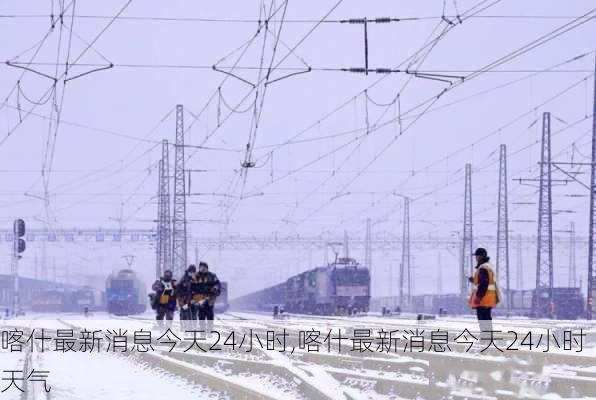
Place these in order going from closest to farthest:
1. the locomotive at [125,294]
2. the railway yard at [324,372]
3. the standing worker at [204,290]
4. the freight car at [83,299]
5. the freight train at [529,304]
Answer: the railway yard at [324,372] < the standing worker at [204,290] < the freight train at [529,304] < the locomotive at [125,294] < the freight car at [83,299]

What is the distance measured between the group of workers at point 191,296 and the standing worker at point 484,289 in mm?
6906

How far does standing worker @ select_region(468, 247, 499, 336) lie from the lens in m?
14.5

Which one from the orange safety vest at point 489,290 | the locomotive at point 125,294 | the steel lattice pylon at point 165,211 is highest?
the steel lattice pylon at point 165,211

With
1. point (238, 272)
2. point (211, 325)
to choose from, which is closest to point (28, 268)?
point (238, 272)

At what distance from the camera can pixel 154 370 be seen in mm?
15617

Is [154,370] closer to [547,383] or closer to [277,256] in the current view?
[547,383]

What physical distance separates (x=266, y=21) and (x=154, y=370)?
7.90 m

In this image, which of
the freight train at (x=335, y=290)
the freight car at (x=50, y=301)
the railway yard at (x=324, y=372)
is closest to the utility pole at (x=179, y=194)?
the freight train at (x=335, y=290)

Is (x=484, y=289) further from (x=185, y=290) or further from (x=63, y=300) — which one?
(x=63, y=300)

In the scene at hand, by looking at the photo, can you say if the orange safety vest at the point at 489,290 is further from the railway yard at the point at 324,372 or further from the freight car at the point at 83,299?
the freight car at the point at 83,299

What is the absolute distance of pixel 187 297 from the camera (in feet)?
71.3

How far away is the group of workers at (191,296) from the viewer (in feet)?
66.5

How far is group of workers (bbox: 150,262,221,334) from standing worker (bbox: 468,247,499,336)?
691 cm

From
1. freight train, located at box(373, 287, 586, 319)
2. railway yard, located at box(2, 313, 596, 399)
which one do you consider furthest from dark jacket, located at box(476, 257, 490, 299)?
freight train, located at box(373, 287, 586, 319)
